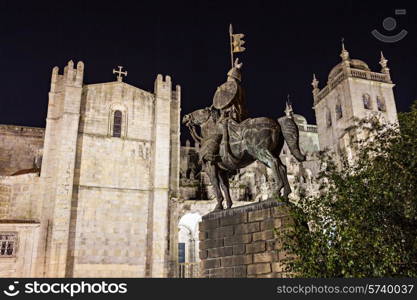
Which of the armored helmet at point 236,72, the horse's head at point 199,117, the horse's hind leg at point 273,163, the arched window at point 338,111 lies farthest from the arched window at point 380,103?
the horse's hind leg at point 273,163

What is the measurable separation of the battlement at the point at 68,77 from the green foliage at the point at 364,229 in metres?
20.7

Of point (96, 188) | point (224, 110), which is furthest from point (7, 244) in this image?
point (224, 110)

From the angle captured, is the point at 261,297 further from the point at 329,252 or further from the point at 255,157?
the point at 255,157

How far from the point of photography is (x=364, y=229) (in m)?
8.91

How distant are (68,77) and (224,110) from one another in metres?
19.0

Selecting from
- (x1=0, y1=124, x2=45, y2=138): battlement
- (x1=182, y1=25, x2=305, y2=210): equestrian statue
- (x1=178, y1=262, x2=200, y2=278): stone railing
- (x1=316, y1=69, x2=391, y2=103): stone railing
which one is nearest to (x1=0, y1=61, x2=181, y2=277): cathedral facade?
(x1=178, y1=262, x2=200, y2=278): stone railing

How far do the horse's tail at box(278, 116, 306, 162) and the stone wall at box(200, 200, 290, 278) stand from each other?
1478mm

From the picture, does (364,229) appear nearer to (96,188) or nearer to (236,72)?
(236,72)

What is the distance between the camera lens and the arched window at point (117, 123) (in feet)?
89.8

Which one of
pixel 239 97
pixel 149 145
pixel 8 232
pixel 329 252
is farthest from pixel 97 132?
pixel 329 252

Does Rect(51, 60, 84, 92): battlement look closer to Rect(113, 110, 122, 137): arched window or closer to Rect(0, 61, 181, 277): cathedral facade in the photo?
Rect(0, 61, 181, 277): cathedral facade

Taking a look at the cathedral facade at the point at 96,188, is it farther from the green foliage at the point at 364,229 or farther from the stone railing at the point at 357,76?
the stone railing at the point at 357,76

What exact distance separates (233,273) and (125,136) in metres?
19.3

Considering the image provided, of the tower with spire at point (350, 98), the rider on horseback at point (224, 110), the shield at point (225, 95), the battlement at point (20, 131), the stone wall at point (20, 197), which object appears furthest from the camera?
the tower with spire at point (350, 98)
